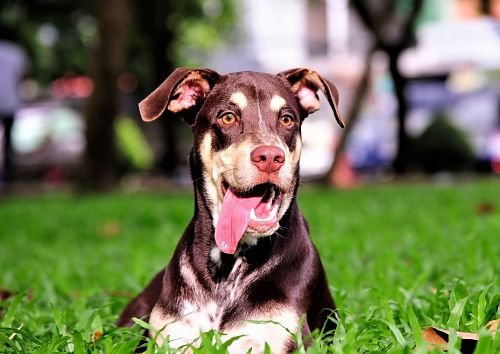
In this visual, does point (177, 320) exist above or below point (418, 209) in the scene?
above

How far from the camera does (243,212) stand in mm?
3459

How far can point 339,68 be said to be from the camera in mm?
31219

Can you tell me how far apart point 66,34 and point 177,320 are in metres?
28.0

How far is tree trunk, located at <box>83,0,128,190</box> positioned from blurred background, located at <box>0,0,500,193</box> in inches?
0.7

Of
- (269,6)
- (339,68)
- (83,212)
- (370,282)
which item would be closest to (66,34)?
(339,68)

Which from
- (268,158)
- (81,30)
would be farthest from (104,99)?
(81,30)

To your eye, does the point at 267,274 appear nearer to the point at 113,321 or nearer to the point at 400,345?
the point at 400,345

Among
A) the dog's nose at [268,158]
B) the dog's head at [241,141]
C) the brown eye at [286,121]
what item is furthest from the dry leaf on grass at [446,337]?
the brown eye at [286,121]

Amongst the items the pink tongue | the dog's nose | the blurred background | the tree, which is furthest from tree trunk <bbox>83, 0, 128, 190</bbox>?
the dog's nose

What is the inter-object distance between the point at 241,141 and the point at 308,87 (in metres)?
0.71

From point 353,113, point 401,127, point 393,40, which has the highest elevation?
point 393,40

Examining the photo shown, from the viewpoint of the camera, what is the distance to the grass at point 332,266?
346 cm

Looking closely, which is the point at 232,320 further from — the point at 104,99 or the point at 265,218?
the point at 104,99

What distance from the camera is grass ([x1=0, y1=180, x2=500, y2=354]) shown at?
11.4ft
